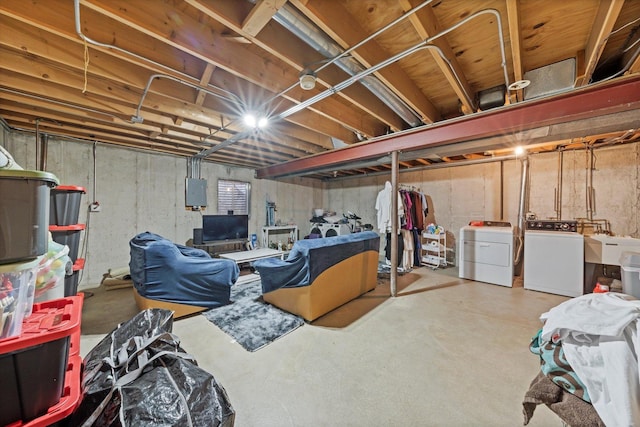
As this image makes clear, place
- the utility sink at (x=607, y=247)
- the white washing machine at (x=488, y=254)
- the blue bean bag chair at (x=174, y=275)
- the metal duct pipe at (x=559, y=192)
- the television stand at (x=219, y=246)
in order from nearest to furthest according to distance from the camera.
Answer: the blue bean bag chair at (x=174, y=275), the utility sink at (x=607, y=247), the white washing machine at (x=488, y=254), the metal duct pipe at (x=559, y=192), the television stand at (x=219, y=246)

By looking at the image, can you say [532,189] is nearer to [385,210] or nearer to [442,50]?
[385,210]

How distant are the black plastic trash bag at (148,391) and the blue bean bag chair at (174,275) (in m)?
1.46

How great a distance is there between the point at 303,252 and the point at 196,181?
3.62m

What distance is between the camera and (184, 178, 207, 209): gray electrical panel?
4797mm

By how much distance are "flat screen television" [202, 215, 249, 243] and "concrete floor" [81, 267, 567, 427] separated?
1918mm

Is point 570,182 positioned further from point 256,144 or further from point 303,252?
point 256,144

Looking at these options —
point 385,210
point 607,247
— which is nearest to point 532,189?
point 607,247

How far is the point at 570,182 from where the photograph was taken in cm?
407

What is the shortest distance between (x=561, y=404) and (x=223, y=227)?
16.9 ft

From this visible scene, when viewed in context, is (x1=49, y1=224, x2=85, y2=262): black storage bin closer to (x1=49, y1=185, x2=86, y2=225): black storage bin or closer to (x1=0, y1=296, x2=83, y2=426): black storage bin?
(x1=49, y1=185, x2=86, y2=225): black storage bin

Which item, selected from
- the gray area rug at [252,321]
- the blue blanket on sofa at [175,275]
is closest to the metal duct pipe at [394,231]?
the gray area rug at [252,321]

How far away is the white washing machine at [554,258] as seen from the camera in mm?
3303

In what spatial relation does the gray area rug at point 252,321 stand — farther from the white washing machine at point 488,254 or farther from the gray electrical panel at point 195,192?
the white washing machine at point 488,254

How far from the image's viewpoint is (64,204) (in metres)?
2.22
